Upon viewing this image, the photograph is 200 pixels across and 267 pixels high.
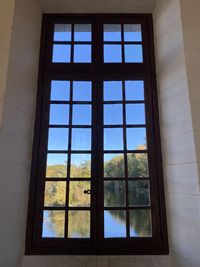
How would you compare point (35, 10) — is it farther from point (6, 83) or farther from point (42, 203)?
point (42, 203)

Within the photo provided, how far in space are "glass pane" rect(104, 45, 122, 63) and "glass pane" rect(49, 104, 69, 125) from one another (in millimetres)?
608

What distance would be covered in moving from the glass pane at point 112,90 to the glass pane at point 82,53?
31cm

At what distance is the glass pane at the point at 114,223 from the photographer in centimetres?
164

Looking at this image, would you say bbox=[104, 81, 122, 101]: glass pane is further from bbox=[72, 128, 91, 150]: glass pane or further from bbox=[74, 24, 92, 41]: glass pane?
bbox=[74, 24, 92, 41]: glass pane

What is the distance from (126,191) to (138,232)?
1.07 feet

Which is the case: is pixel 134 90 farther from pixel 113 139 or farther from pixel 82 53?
pixel 82 53

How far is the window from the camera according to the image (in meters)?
1.65

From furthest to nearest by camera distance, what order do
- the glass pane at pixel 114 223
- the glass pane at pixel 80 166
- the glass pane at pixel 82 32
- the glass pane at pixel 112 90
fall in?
the glass pane at pixel 82 32, the glass pane at pixel 112 90, the glass pane at pixel 80 166, the glass pane at pixel 114 223

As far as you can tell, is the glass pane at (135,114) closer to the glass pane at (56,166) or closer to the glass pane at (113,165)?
the glass pane at (113,165)

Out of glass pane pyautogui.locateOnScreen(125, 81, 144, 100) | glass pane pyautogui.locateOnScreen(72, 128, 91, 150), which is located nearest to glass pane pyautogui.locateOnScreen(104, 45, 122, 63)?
glass pane pyautogui.locateOnScreen(125, 81, 144, 100)

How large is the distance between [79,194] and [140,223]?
54cm

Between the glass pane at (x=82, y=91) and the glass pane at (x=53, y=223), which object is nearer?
the glass pane at (x=53, y=223)

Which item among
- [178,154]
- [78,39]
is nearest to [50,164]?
[178,154]

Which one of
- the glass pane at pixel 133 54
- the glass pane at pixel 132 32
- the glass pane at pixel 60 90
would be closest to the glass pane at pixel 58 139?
the glass pane at pixel 60 90
